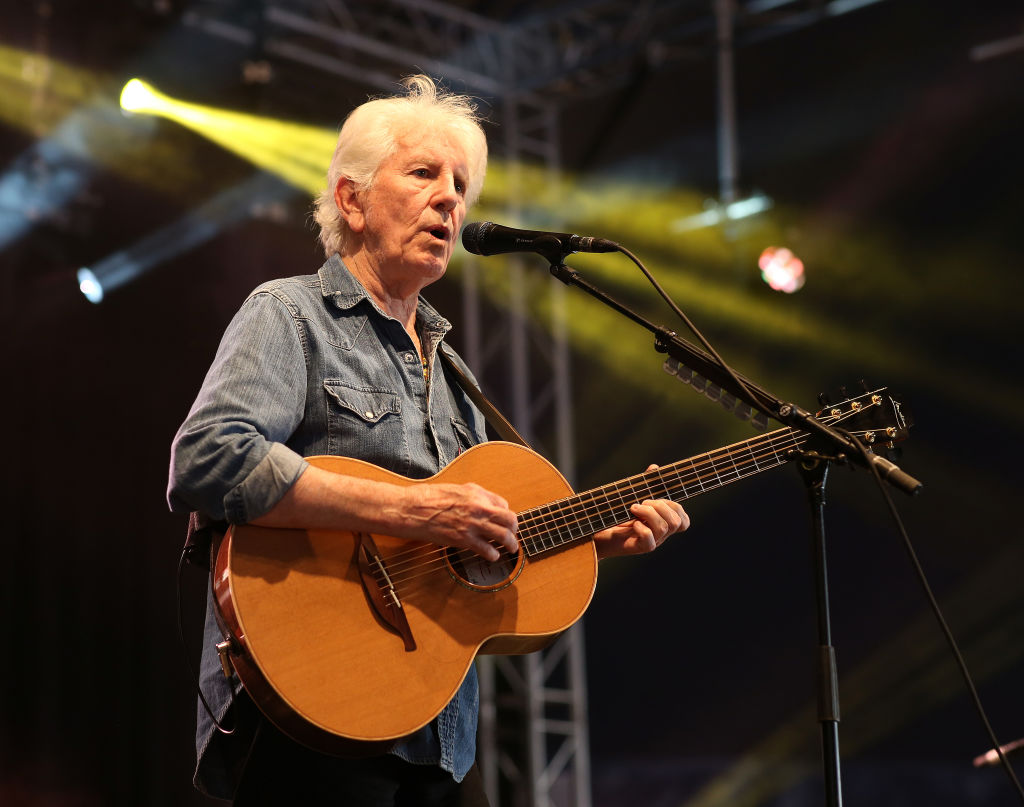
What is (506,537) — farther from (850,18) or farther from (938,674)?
(850,18)

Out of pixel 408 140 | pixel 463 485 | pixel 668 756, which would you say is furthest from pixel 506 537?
pixel 668 756

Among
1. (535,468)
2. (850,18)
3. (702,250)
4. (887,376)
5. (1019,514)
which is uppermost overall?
(850,18)

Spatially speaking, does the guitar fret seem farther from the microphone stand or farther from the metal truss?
the metal truss

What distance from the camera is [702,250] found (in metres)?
8.24

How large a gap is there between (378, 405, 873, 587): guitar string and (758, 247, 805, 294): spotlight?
17.3 feet

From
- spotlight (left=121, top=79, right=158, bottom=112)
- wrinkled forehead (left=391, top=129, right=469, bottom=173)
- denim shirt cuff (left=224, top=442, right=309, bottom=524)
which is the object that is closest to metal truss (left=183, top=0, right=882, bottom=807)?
spotlight (left=121, top=79, right=158, bottom=112)

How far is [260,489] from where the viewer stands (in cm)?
211

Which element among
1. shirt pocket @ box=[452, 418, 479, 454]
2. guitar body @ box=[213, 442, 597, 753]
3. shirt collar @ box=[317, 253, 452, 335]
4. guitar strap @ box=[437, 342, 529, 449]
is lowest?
guitar body @ box=[213, 442, 597, 753]

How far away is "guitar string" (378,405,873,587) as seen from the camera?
2.36m

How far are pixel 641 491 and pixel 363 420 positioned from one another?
76cm

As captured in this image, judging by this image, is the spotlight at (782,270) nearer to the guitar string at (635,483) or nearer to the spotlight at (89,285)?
the spotlight at (89,285)

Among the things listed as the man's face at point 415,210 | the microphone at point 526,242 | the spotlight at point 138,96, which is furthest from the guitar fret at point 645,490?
the spotlight at point 138,96

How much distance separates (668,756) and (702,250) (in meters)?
3.81

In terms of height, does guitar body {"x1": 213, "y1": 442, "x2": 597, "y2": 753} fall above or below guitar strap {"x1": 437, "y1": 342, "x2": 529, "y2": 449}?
below
